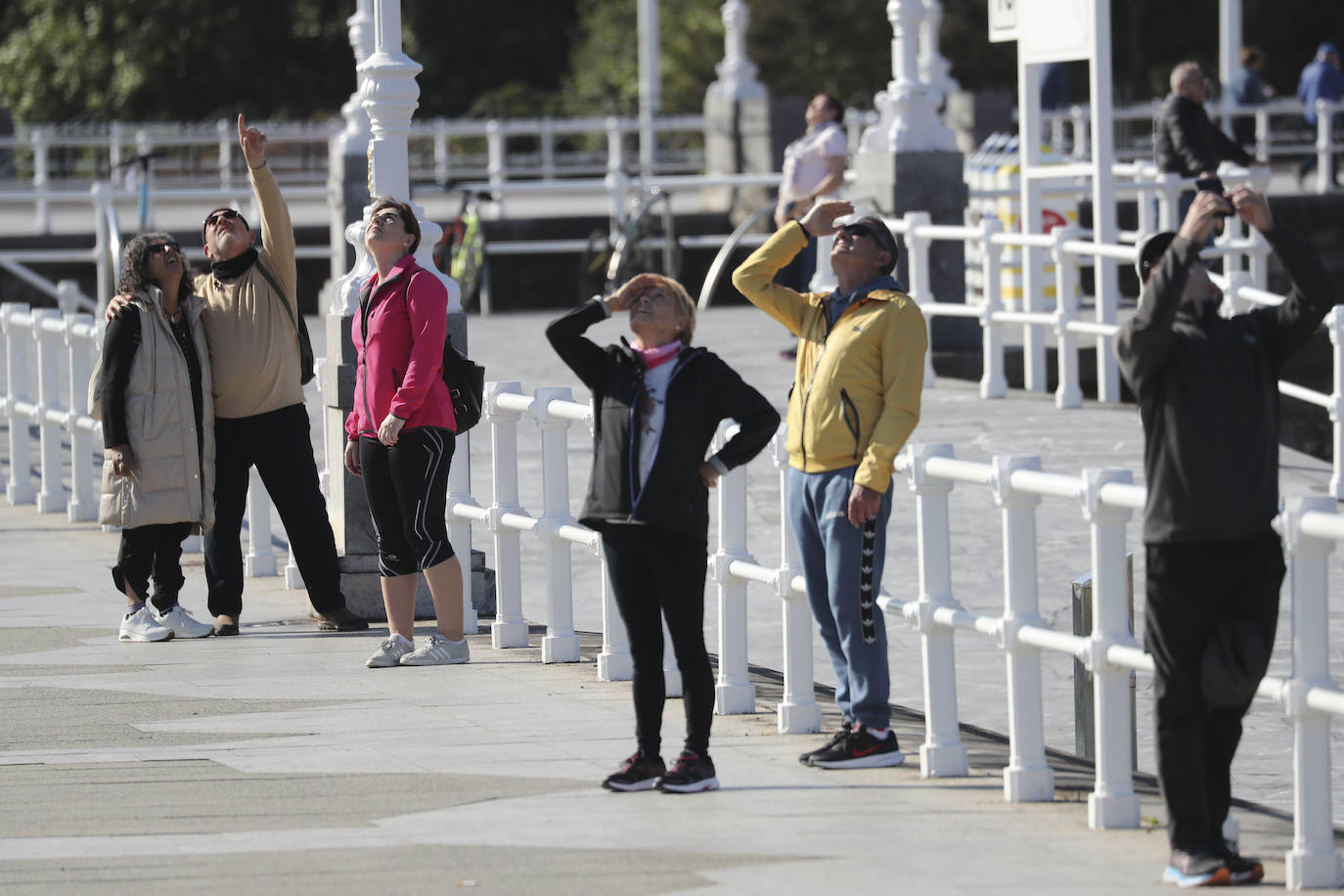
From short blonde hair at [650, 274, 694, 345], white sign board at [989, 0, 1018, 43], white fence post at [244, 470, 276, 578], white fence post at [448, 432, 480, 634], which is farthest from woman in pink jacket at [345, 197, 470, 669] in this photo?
white sign board at [989, 0, 1018, 43]

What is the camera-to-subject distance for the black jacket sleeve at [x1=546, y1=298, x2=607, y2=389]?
6734mm

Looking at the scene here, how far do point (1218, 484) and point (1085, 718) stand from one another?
2790mm

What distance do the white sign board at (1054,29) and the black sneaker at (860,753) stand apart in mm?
8965

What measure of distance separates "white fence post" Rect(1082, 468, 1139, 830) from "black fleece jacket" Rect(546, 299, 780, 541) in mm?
996

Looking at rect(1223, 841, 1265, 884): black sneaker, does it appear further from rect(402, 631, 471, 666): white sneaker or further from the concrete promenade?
rect(402, 631, 471, 666): white sneaker

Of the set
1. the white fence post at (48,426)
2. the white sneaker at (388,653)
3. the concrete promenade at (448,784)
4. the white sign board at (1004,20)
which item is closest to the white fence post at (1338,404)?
the concrete promenade at (448,784)

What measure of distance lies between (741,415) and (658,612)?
616 mm

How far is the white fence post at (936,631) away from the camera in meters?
6.93

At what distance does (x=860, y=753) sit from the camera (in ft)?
23.1

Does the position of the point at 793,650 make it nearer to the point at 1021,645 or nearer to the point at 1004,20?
the point at 1021,645

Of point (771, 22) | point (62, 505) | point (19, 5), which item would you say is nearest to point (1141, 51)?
point (771, 22)

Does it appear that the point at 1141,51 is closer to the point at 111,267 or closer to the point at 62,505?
the point at 111,267


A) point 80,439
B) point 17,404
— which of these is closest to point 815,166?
point 17,404

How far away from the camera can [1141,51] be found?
43875mm
